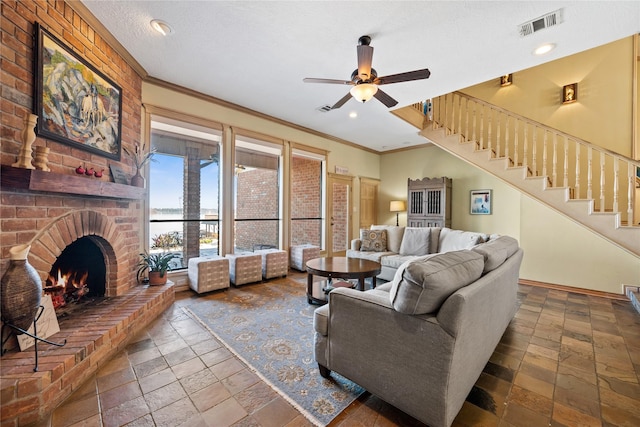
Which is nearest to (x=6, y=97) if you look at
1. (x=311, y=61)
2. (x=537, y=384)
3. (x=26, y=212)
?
(x=26, y=212)

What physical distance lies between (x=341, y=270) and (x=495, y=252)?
4.94 ft

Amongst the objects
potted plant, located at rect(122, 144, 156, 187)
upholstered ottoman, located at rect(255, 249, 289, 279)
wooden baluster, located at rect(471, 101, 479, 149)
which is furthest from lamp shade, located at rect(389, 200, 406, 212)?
potted plant, located at rect(122, 144, 156, 187)

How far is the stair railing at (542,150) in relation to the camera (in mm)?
3635

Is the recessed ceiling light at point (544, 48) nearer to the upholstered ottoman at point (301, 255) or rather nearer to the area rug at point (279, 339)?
the area rug at point (279, 339)

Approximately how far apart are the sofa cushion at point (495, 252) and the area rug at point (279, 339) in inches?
48.1

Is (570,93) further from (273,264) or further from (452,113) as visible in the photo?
(273,264)

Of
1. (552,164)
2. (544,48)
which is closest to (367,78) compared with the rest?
(544,48)

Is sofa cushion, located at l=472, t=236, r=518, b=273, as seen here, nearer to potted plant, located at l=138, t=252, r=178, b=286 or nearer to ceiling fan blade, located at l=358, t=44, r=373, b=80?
ceiling fan blade, located at l=358, t=44, r=373, b=80

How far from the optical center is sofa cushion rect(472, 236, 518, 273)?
176 centimetres

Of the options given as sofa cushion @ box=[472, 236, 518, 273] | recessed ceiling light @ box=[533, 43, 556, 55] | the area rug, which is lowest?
the area rug

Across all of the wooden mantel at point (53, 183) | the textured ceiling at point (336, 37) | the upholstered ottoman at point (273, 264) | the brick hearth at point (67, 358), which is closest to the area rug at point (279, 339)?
the upholstered ottoman at point (273, 264)

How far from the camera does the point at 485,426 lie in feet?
4.61

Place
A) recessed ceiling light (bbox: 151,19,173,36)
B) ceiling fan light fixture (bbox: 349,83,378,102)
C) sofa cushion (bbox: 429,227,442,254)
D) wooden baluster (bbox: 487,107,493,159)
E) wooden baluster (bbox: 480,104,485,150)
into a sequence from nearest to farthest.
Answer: recessed ceiling light (bbox: 151,19,173,36), ceiling fan light fixture (bbox: 349,83,378,102), sofa cushion (bbox: 429,227,442,254), wooden baluster (bbox: 487,107,493,159), wooden baluster (bbox: 480,104,485,150)

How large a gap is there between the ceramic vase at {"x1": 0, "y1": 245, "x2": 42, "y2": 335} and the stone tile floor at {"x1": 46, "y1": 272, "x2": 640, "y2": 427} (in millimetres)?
591
